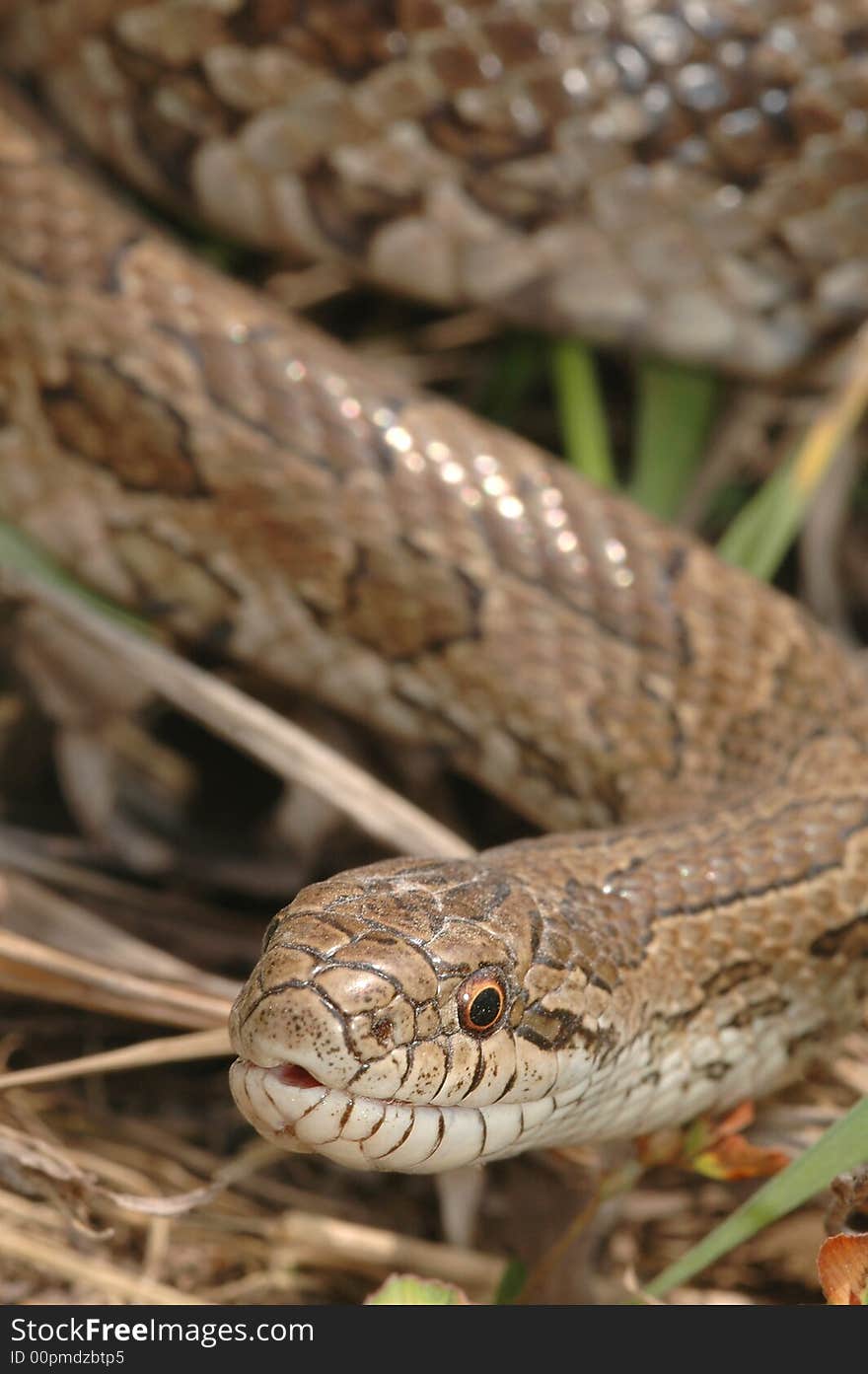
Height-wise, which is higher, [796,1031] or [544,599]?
[544,599]

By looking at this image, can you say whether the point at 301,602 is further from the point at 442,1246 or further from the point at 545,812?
the point at 442,1246

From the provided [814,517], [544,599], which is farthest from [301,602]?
[814,517]

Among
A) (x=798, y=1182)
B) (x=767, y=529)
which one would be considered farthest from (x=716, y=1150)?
(x=767, y=529)

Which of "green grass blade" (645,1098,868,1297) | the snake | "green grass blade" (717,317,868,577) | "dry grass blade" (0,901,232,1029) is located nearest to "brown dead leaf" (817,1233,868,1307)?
"green grass blade" (645,1098,868,1297)

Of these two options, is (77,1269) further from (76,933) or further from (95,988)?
(76,933)

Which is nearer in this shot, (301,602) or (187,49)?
(301,602)

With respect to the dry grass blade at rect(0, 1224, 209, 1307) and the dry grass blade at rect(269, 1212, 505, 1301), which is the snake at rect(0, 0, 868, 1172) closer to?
the dry grass blade at rect(269, 1212, 505, 1301)
